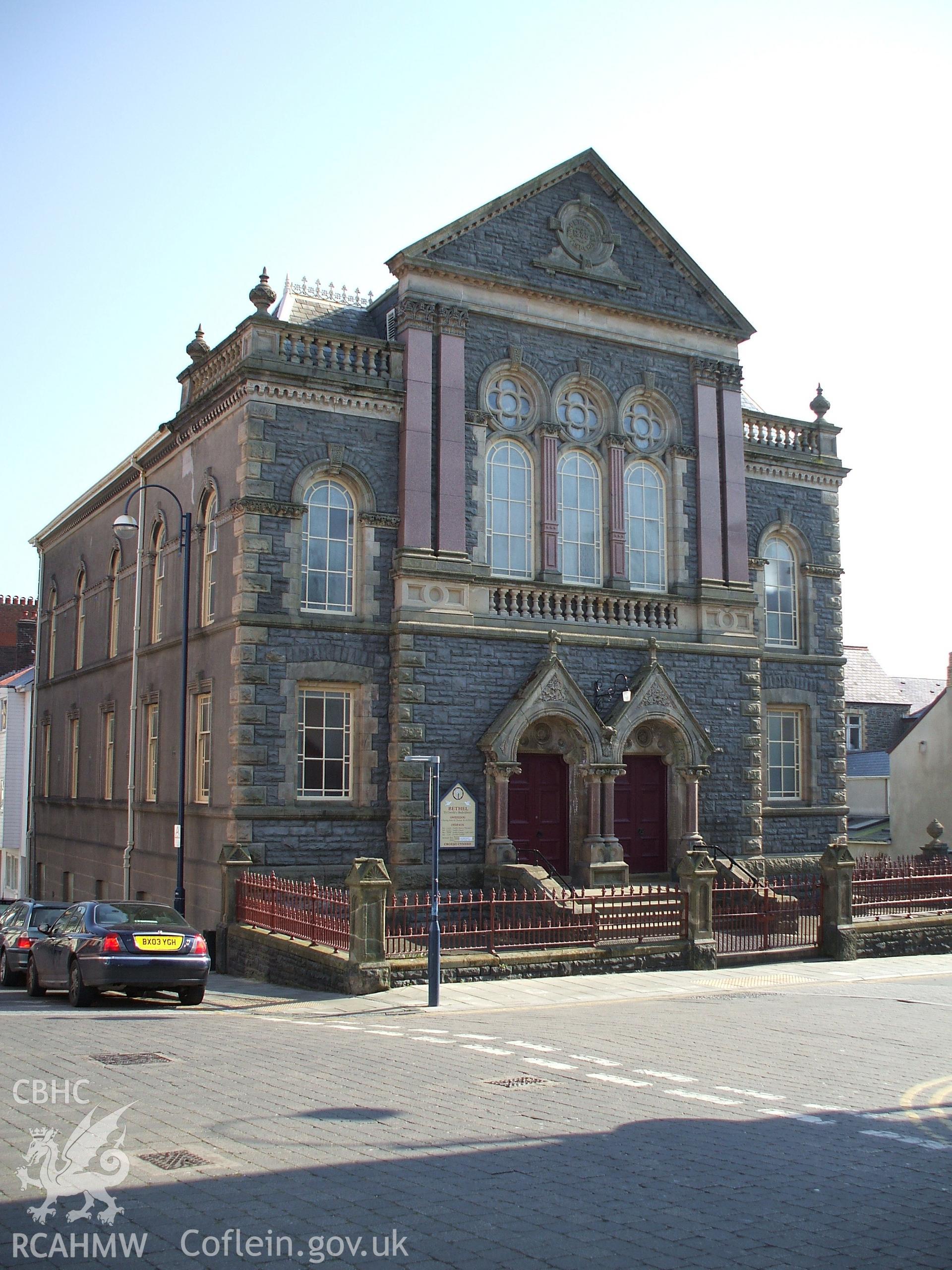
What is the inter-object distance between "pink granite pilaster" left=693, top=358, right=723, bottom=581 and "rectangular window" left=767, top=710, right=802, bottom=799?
4068 millimetres

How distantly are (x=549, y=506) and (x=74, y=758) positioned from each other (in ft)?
56.9

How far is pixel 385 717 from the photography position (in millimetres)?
24172

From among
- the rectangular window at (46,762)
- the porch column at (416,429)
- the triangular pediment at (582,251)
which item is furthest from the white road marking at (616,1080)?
the rectangular window at (46,762)

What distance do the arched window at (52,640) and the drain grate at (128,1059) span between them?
93.3 feet

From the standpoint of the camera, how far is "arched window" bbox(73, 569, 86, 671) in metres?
35.6

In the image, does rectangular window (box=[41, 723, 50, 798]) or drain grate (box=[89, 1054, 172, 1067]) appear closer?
drain grate (box=[89, 1054, 172, 1067])

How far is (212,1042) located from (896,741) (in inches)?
1495

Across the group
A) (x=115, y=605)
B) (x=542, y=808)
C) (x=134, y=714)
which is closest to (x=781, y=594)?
(x=542, y=808)

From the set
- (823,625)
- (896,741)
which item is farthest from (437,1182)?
(896,741)

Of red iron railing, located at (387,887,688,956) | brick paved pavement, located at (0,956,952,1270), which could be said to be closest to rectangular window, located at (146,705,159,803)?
red iron railing, located at (387,887,688,956)

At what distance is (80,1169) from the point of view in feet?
26.0

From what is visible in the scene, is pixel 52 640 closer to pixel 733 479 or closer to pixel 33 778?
pixel 33 778

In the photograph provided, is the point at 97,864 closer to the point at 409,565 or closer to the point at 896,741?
the point at 409,565

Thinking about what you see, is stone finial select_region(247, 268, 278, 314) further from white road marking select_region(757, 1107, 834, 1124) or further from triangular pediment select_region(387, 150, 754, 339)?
white road marking select_region(757, 1107, 834, 1124)
